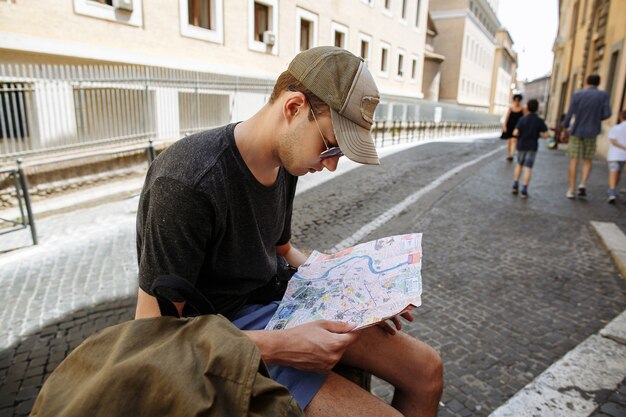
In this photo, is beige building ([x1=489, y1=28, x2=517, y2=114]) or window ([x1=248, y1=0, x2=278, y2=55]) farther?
beige building ([x1=489, y1=28, x2=517, y2=114])

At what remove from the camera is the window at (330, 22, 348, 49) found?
21547mm

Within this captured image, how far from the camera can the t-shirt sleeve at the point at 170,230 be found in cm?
135

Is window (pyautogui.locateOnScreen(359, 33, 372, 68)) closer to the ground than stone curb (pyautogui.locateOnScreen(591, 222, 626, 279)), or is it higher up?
higher up

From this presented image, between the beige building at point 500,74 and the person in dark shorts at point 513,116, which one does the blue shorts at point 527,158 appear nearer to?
the person in dark shorts at point 513,116

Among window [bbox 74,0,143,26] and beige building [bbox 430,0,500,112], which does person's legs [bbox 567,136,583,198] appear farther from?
beige building [bbox 430,0,500,112]

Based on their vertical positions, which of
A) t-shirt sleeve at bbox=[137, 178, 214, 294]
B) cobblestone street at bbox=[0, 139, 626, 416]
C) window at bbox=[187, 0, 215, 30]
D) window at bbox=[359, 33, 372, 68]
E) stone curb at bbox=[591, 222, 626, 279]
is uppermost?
window at bbox=[359, 33, 372, 68]

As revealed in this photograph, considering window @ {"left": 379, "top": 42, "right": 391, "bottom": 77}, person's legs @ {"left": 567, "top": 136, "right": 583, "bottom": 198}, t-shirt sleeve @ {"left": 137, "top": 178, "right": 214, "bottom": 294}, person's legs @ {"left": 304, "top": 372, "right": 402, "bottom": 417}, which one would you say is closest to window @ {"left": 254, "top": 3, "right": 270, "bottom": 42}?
window @ {"left": 379, "top": 42, "right": 391, "bottom": 77}

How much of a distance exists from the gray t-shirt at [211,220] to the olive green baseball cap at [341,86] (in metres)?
0.35

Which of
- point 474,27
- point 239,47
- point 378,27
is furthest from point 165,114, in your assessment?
point 474,27

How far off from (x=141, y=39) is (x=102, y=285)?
1002 cm

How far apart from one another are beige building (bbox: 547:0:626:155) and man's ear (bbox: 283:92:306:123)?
14.3 m

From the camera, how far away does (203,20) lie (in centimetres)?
1452

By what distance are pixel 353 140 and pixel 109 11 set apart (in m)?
11.9

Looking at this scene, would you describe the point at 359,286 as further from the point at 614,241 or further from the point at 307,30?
the point at 307,30
